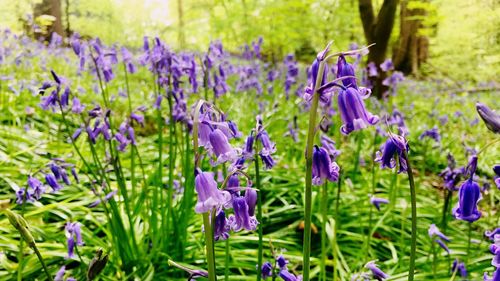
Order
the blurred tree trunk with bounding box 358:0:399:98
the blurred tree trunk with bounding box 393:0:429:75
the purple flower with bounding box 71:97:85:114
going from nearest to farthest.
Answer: the purple flower with bounding box 71:97:85:114 < the blurred tree trunk with bounding box 358:0:399:98 < the blurred tree trunk with bounding box 393:0:429:75

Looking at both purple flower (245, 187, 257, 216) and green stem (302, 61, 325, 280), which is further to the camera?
purple flower (245, 187, 257, 216)

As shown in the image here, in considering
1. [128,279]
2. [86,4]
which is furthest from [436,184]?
[86,4]

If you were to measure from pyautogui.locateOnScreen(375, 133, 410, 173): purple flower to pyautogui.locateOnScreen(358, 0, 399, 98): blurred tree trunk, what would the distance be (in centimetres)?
624

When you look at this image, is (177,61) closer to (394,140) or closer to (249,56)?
(394,140)

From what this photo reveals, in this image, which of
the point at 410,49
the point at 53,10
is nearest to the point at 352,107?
the point at 53,10

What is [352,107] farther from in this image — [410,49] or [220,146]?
[410,49]

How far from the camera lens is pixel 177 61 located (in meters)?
2.57

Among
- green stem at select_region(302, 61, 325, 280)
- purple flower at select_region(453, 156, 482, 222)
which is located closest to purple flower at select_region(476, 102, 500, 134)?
purple flower at select_region(453, 156, 482, 222)

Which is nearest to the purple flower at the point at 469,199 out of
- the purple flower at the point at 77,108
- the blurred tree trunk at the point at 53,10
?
the purple flower at the point at 77,108

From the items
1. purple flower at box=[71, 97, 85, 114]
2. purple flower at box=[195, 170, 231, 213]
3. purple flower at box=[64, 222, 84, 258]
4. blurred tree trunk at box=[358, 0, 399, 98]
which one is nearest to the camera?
purple flower at box=[195, 170, 231, 213]

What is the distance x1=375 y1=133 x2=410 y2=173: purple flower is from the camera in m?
1.06

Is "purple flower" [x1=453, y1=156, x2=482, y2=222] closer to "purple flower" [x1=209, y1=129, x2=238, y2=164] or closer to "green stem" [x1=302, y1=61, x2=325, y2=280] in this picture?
"green stem" [x1=302, y1=61, x2=325, y2=280]

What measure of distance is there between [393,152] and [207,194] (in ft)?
1.63

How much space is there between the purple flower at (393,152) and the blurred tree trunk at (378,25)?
6.24m
